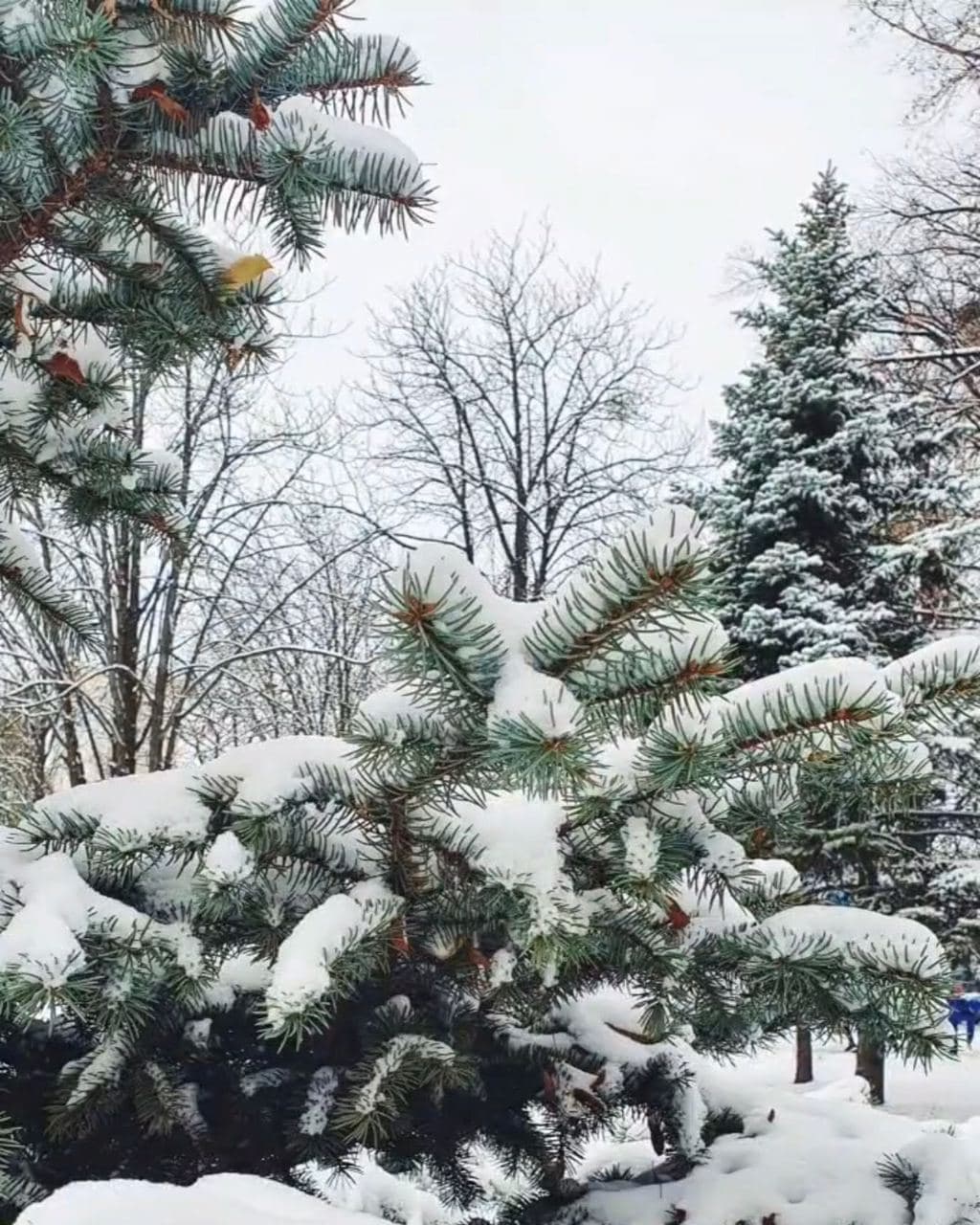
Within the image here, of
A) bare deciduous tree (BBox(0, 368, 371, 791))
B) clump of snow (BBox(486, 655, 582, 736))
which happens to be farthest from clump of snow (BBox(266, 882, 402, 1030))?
bare deciduous tree (BBox(0, 368, 371, 791))

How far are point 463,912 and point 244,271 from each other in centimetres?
115

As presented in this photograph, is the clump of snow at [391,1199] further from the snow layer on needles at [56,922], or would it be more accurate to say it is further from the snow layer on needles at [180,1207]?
the snow layer on needles at [180,1207]

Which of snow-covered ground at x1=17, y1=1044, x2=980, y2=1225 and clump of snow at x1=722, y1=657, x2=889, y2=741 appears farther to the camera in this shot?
snow-covered ground at x1=17, y1=1044, x2=980, y2=1225

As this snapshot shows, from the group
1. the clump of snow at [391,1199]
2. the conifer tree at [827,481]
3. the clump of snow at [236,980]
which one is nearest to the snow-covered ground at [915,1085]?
the conifer tree at [827,481]

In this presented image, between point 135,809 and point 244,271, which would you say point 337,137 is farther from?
point 135,809

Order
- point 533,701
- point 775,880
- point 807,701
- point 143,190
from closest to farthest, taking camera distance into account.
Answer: point 533,701, point 807,701, point 775,880, point 143,190

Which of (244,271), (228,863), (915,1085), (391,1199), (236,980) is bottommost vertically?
(915,1085)

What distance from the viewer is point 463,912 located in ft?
Answer: 4.43

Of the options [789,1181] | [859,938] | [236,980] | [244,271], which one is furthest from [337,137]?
[789,1181]

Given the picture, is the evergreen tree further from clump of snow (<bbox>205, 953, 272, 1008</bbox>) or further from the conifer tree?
clump of snow (<bbox>205, 953, 272, 1008</bbox>)

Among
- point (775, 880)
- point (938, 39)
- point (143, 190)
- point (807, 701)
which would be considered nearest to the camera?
point (807, 701)

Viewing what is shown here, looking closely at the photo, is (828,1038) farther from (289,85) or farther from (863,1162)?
(289,85)

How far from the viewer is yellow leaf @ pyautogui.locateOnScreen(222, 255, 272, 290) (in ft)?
5.86

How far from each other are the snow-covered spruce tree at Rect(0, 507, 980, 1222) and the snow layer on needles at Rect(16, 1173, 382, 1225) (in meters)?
0.17
